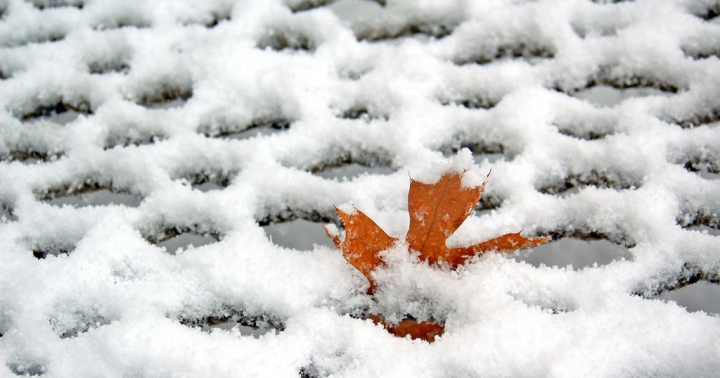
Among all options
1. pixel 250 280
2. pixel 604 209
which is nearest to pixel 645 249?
pixel 604 209

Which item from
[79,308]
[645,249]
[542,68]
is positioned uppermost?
[542,68]

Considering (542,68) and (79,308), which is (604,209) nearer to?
(542,68)

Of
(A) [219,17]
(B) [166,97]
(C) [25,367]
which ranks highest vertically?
(A) [219,17]

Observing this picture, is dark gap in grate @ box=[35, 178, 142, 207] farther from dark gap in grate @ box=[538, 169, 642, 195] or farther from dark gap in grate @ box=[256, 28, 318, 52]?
dark gap in grate @ box=[538, 169, 642, 195]

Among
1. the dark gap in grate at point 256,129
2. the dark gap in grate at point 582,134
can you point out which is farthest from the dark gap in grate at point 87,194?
the dark gap in grate at point 582,134

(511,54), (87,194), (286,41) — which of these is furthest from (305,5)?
(87,194)

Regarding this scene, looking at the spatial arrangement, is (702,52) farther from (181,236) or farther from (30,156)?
(30,156)
